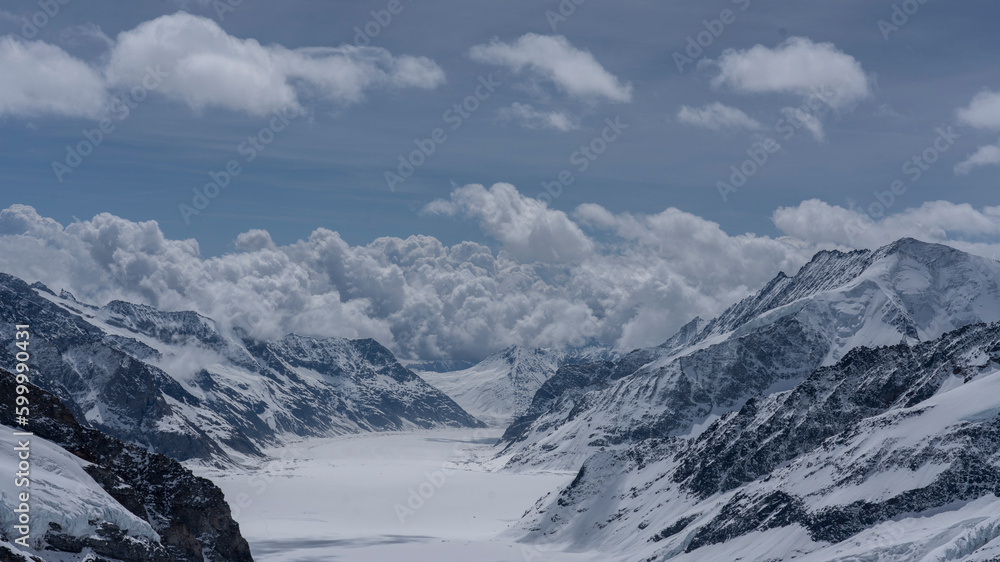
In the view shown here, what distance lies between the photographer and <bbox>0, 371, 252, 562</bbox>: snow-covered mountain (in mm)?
98625

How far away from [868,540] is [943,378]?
6006 centimetres

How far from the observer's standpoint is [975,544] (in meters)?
125

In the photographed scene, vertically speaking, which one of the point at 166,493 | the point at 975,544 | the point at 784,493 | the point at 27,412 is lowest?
the point at 975,544

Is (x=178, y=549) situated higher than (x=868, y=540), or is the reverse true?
(x=178, y=549)

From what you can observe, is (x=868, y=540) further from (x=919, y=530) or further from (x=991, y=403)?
(x=991, y=403)

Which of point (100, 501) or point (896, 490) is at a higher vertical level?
point (100, 501)

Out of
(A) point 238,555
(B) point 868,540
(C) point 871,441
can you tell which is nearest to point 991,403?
(C) point 871,441

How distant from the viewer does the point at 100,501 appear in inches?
4235

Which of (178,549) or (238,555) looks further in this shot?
(238,555)

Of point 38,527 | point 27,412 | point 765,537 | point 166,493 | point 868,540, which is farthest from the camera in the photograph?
point 765,537

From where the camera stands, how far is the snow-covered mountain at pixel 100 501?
324 feet

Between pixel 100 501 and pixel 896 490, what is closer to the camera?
pixel 100 501

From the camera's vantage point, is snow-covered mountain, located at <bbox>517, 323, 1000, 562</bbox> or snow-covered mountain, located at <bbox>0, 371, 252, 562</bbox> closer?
snow-covered mountain, located at <bbox>0, 371, 252, 562</bbox>

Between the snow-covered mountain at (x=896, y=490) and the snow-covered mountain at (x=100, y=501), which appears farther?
the snow-covered mountain at (x=896, y=490)
